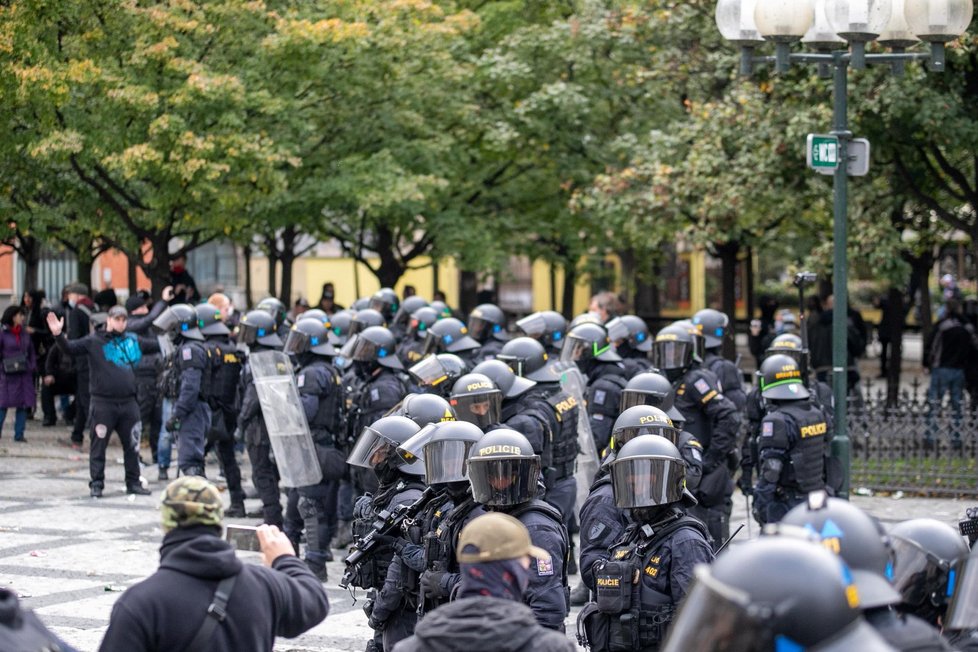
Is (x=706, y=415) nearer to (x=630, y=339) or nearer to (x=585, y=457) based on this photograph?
(x=585, y=457)

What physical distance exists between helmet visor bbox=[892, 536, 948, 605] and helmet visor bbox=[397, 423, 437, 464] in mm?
3199

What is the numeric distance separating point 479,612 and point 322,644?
512 centimetres

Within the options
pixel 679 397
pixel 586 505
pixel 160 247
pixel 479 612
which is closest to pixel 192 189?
pixel 160 247

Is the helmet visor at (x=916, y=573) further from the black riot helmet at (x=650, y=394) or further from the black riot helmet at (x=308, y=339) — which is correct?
the black riot helmet at (x=308, y=339)

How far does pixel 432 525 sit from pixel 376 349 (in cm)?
542

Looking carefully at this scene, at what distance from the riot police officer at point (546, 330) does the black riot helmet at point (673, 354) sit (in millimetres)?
2429

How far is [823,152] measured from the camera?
1127 cm

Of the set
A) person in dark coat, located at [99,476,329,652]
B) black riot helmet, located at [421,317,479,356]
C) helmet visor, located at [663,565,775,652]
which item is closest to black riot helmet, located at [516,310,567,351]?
black riot helmet, located at [421,317,479,356]

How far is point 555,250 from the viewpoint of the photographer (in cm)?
2669

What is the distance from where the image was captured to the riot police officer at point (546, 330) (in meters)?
14.1

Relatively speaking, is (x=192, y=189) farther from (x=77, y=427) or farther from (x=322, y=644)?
(x=322, y=644)

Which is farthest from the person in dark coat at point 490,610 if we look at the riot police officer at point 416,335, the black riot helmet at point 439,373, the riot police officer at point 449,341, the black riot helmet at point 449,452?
the riot police officer at point 416,335

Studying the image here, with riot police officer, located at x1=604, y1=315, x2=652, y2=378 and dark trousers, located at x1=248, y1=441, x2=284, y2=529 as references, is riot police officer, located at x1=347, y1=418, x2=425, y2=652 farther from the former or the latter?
riot police officer, located at x1=604, y1=315, x2=652, y2=378

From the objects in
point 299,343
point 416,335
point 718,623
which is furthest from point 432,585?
point 416,335
